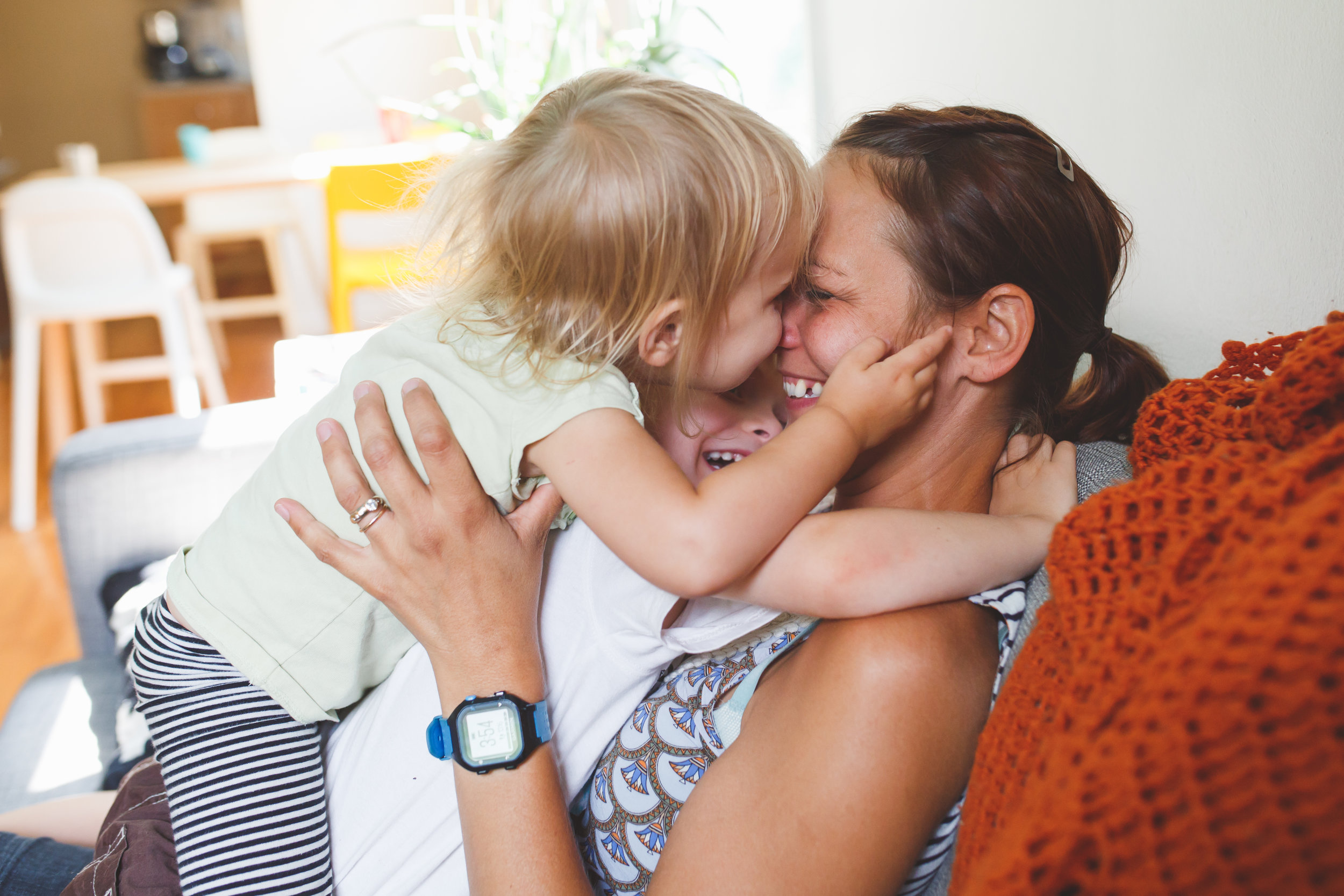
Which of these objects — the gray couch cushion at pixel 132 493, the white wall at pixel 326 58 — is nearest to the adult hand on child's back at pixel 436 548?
the gray couch cushion at pixel 132 493

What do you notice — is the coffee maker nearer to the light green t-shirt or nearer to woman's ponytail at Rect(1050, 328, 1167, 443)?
the light green t-shirt

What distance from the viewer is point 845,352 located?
102 centimetres

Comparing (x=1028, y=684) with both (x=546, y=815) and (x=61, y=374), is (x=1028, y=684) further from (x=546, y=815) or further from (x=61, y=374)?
(x=61, y=374)

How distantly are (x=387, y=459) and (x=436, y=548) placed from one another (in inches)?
4.2

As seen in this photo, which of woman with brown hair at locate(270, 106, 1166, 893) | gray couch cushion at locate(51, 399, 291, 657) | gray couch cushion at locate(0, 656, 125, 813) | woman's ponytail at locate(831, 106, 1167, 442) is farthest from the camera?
gray couch cushion at locate(51, 399, 291, 657)

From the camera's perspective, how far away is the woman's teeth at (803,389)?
3.76ft

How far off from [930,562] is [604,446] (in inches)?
12.5

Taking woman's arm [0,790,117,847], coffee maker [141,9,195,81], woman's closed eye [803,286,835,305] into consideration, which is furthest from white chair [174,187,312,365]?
woman's closed eye [803,286,835,305]

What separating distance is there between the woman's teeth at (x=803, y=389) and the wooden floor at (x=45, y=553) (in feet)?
7.47

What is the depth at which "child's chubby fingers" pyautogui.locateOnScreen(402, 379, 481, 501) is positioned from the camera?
0.89m

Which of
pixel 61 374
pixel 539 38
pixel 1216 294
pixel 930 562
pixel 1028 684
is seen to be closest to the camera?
pixel 1028 684

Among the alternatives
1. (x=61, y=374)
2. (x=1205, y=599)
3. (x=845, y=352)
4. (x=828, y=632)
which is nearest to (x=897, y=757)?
(x=828, y=632)

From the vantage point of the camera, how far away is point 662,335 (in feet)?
3.31

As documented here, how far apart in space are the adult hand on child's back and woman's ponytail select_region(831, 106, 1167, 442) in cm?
54
